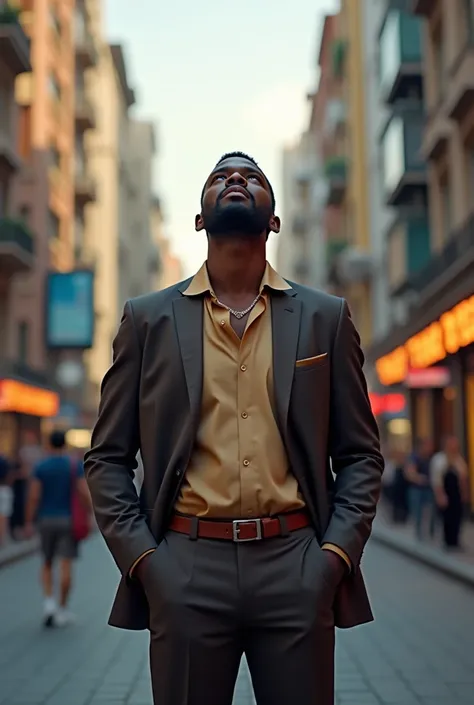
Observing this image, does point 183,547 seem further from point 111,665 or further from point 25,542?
point 25,542

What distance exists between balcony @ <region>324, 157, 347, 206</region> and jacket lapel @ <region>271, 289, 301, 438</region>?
4505 centimetres

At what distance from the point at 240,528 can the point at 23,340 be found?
34.2m

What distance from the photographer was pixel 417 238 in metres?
28.8

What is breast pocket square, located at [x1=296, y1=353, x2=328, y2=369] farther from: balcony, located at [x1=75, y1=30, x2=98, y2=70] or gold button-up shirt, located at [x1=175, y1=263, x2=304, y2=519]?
balcony, located at [x1=75, y1=30, x2=98, y2=70]

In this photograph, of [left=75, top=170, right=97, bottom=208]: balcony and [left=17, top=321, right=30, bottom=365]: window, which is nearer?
[left=17, top=321, right=30, bottom=365]: window

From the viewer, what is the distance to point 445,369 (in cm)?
2350

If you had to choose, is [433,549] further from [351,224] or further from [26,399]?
[351,224]

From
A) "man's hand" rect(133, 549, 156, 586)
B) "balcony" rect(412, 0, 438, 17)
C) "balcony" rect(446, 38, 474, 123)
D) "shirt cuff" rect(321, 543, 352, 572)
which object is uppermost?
"balcony" rect(412, 0, 438, 17)

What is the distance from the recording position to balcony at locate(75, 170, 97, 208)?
45062 mm

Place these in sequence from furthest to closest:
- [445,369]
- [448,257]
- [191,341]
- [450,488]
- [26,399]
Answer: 1. [26,399]
2. [445,369]
3. [448,257]
4. [450,488]
5. [191,341]

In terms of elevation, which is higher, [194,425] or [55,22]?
[55,22]

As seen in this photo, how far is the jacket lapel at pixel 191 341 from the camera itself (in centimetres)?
288

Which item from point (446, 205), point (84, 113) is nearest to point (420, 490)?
point (446, 205)

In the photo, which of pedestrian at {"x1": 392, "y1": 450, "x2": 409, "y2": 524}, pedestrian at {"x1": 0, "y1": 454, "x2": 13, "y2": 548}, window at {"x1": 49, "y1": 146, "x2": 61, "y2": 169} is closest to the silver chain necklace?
pedestrian at {"x1": 0, "y1": 454, "x2": 13, "y2": 548}
